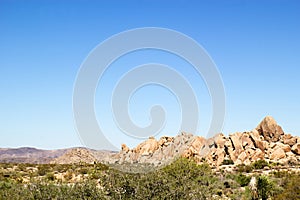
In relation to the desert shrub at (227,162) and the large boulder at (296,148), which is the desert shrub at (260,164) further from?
the large boulder at (296,148)

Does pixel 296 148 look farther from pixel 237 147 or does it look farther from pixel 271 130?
pixel 237 147

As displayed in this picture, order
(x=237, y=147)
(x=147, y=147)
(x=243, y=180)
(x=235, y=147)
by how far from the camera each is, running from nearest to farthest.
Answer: (x=243, y=180) → (x=237, y=147) → (x=235, y=147) → (x=147, y=147)

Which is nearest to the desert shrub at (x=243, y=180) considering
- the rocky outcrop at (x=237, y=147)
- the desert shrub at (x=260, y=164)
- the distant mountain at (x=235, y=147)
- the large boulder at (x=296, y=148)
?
the desert shrub at (x=260, y=164)

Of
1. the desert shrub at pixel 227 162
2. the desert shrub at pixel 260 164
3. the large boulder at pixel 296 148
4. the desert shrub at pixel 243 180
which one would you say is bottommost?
the desert shrub at pixel 243 180

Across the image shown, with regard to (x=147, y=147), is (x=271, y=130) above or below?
above

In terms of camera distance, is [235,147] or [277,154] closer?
[277,154]

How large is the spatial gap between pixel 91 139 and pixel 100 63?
10.8ft

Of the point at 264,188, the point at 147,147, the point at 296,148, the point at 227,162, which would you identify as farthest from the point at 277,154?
the point at 264,188

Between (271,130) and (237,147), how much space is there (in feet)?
30.6

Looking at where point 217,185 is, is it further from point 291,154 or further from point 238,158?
point 291,154

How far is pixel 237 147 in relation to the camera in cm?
6831

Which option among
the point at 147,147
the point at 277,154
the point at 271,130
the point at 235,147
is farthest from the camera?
the point at 271,130

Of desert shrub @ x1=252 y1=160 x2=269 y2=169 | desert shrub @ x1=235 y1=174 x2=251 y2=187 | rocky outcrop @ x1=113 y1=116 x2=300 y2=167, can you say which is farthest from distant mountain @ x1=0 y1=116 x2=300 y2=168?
Result: desert shrub @ x1=235 y1=174 x2=251 y2=187

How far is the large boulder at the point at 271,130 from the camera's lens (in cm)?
7238
